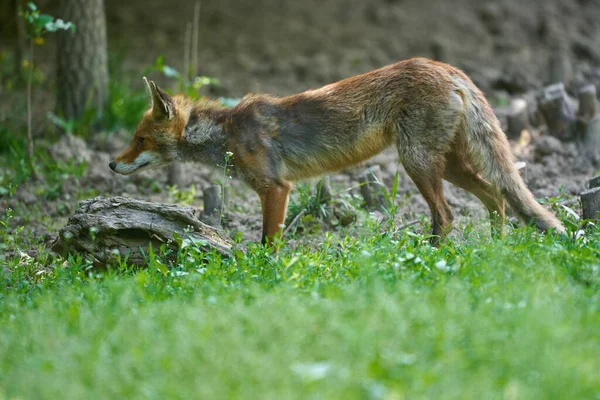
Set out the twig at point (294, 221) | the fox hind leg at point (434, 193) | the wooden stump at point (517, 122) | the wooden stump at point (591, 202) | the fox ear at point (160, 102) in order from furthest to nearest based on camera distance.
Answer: the wooden stump at point (517, 122) → the twig at point (294, 221) → the fox ear at point (160, 102) → the fox hind leg at point (434, 193) → the wooden stump at point (591, 202)

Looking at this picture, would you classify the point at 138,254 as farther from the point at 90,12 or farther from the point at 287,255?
the point at 90,12

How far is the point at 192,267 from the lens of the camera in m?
5.88

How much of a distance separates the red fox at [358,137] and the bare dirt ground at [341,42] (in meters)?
2.16

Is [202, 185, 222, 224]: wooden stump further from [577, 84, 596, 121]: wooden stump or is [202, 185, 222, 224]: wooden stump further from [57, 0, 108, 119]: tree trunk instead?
[577, 84, 596, 121]: wooden stump

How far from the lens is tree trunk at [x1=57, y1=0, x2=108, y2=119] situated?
10.3 m

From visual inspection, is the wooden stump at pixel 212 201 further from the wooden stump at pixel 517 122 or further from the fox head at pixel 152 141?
the wooden stump at pixel 517 122

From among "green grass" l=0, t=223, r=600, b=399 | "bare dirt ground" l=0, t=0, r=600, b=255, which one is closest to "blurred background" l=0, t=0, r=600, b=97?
"bare dirt ground" l=0, t=0, r=600, b=255

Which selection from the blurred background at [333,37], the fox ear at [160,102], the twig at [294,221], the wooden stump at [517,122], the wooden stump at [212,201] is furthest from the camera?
the blurred background at [333,37]

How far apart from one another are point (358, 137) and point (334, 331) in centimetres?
337

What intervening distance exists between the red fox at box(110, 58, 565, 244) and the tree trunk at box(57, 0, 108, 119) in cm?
361

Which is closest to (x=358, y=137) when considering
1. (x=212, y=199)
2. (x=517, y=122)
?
(x=212, y=199)

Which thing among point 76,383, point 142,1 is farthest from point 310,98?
point 142,1

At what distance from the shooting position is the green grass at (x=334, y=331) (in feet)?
11.3

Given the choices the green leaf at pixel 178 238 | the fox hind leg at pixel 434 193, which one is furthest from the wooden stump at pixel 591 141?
the green leaf at pixel 178 238
